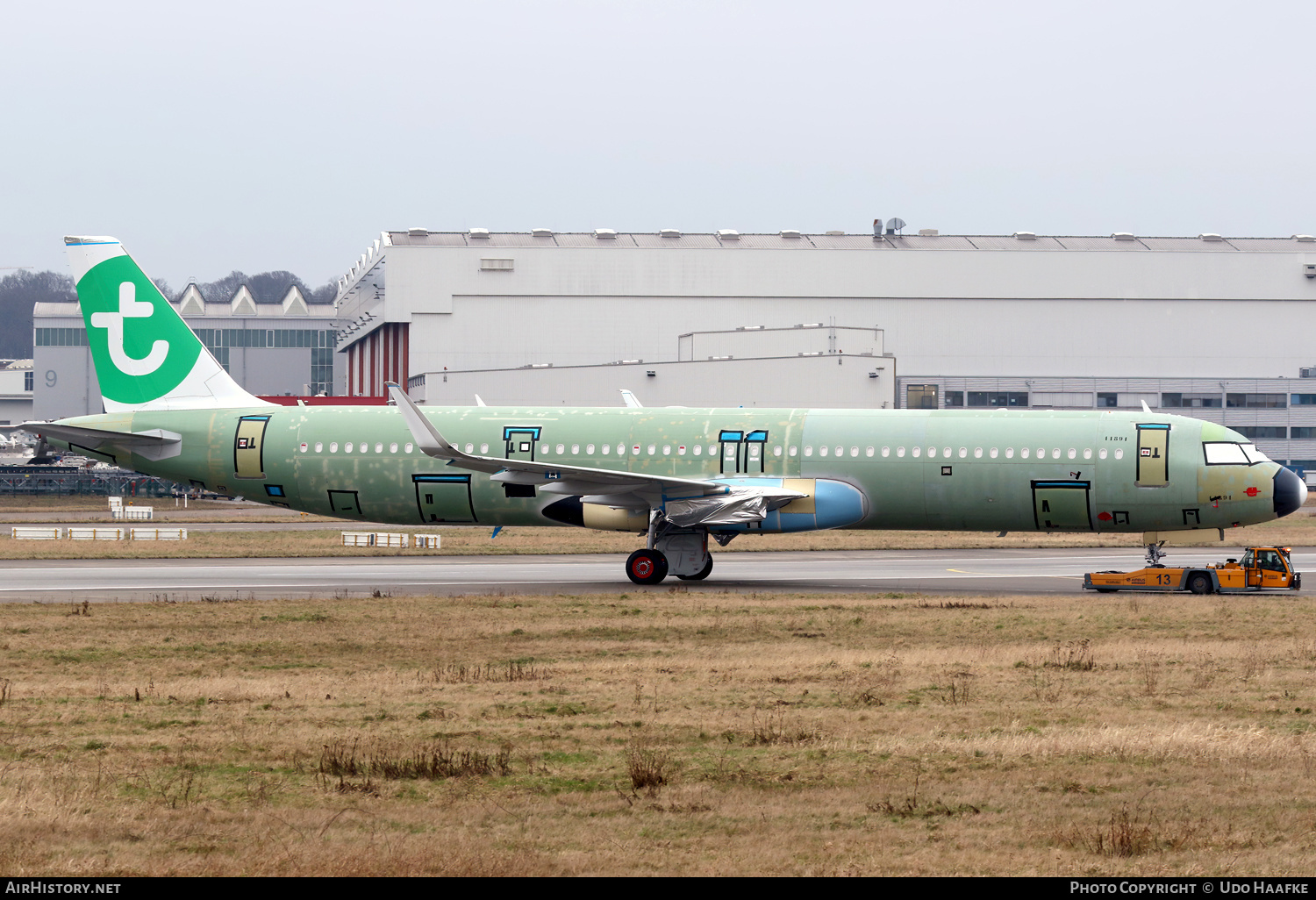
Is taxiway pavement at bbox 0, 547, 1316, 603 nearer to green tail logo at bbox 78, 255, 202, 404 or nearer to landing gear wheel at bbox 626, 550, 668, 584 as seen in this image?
landing gear wheel at bbox 626, 550, 668, 584

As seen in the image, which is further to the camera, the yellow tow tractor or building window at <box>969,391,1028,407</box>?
building window at <box>969,391,1028,407</box>

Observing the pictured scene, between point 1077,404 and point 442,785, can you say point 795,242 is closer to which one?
point 1077,404

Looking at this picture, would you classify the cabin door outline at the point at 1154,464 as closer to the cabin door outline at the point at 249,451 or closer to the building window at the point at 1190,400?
the cabin door outline at the point at 249,451

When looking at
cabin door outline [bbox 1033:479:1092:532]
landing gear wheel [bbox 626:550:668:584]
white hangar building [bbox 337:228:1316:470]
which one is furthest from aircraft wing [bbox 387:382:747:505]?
white hangar building [bbox 337:228:1316:470]

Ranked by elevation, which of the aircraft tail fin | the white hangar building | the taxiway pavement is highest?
the white hangar building

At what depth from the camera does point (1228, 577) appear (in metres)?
33.6

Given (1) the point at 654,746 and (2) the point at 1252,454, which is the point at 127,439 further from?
(2) the point at 1252,454

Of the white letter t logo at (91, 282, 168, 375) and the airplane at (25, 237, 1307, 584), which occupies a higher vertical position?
the white letter t logo at (91, 282, 168, 375)

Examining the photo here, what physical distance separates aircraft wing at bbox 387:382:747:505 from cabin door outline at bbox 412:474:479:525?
40.1 inches

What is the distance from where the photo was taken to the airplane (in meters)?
34.2

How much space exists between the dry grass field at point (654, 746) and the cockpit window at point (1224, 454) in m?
7.49

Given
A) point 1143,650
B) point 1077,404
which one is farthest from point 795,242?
point 1143,650

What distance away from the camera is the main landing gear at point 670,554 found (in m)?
35.5

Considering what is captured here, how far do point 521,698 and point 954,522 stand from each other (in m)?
19.5
